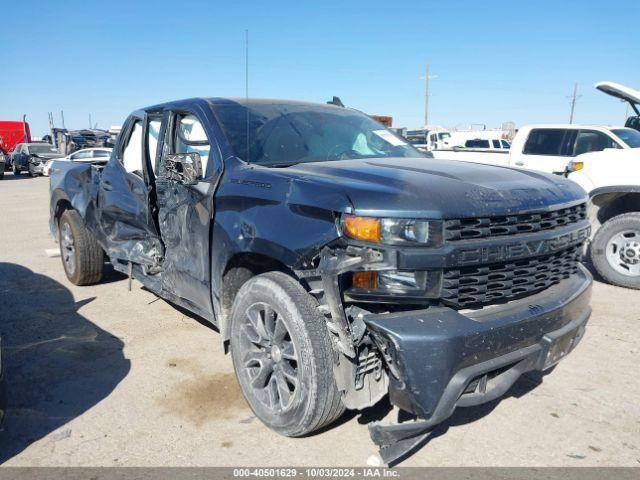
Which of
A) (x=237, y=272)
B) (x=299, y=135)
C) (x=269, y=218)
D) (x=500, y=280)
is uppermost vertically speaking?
(x=299, y=135)

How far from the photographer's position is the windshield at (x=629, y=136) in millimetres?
9039

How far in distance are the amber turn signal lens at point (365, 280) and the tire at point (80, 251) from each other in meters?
4.10

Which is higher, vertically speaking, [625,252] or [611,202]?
[611,202]

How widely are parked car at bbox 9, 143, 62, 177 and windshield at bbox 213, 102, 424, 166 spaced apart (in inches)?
1112

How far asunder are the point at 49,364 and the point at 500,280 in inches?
127

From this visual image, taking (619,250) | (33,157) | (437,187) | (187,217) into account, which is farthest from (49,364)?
(33,157)

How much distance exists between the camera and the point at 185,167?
360 centimetres

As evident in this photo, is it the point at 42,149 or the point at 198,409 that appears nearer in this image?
the point at 198,409

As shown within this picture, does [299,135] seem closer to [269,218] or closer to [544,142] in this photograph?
[269,218]

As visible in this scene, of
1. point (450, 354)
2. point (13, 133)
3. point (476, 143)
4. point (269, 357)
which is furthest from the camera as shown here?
point (13, 133)

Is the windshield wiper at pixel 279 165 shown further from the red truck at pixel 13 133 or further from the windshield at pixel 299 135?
the red truck at pixel 13 133

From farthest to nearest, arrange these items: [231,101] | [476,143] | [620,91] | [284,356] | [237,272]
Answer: [476,143] → [620,91] → [231,101] → [237,272] → [284,356]

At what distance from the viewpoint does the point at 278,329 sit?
2.88m

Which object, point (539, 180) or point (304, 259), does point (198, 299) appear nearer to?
point (304, 259)
